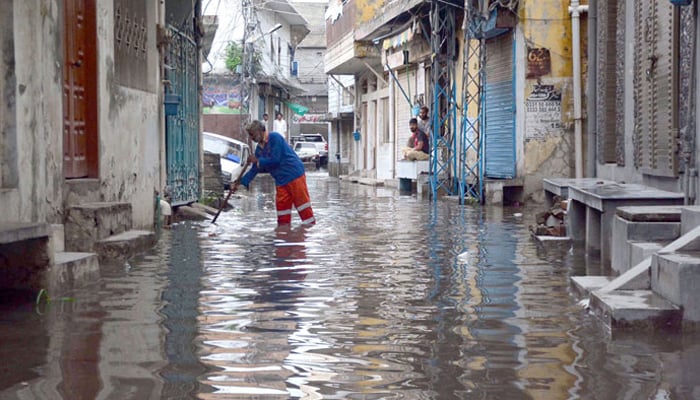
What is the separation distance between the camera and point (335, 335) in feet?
19.9

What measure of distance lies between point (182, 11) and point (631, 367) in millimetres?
13540

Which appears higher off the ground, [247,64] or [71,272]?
[247,64]

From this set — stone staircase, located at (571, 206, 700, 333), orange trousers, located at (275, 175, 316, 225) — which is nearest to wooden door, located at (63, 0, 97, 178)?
orange trousers, located at (275, 175, 316, 225)

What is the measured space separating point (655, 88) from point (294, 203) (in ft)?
19.3

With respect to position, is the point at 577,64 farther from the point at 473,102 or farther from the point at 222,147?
the point at 222,147

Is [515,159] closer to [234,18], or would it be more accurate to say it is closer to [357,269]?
[357,269]

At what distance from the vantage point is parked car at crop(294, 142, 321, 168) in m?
58.7

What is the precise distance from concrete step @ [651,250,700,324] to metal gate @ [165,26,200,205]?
10.5 m

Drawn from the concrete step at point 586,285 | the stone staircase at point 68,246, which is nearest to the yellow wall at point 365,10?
the stone staircase at point 68,246

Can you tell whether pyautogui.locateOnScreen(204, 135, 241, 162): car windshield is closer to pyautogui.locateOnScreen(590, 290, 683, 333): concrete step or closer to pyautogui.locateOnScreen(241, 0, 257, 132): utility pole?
pyautogui.locateOnScreen(241, 0, 257, 132): utility pole

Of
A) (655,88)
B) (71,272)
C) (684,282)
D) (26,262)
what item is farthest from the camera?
(655,88)

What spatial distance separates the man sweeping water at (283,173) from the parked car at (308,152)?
43.4 metres

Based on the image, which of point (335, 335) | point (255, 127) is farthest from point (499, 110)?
point (335, 335)

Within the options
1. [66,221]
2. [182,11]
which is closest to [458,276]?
[66,221]
